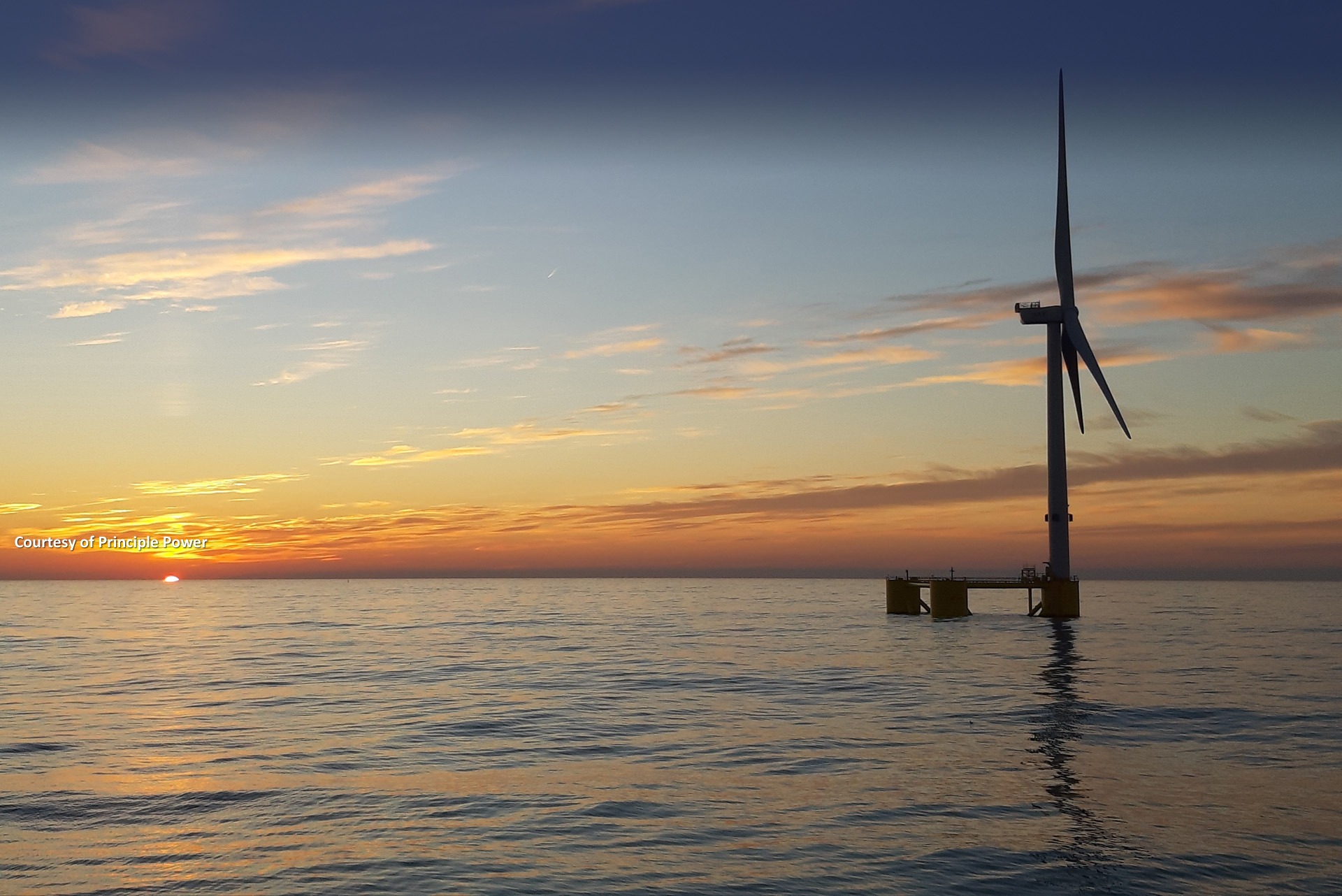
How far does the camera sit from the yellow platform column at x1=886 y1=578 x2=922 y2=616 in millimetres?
158000

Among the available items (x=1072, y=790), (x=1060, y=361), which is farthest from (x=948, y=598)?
(x=1072, y=790)

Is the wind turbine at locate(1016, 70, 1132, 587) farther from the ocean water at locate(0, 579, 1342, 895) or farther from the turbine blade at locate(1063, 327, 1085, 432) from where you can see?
the ocean water at locate(0, 579, 1342, 895)

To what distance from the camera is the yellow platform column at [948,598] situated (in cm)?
14500

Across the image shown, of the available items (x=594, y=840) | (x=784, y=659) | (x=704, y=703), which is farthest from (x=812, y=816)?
(x=784, y=659)

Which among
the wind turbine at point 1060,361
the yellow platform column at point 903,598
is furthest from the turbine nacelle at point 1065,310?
the yellow platform column at point 903,598

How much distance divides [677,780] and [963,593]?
11700cm

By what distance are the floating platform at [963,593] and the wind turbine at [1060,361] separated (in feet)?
7.03

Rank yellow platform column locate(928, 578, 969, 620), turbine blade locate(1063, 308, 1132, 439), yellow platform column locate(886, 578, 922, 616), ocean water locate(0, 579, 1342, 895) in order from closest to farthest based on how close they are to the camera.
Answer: ocean water locate(0, 579, 1342, 895)
turbine blade locate(1063, 308, 1132, 439)
yellow platform column locate(928, 578, 969, 620)
yellow platform column locate(886, 578, 922, 616)

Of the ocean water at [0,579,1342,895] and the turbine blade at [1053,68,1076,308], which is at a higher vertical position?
the turbine blade at [1053,68,1076,308]

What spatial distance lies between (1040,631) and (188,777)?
366ft

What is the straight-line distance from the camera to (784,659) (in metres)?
91.1

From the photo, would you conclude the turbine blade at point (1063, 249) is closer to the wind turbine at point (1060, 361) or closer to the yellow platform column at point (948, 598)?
the wind turbine at point (1060, 361)

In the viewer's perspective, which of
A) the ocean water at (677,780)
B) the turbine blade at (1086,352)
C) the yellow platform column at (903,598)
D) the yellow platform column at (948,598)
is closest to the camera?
the ocean water at (677,780)

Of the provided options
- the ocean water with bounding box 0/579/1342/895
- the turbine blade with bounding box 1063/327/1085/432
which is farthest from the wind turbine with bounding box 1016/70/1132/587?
the ocean water with bounding box 0/579/1342/895
